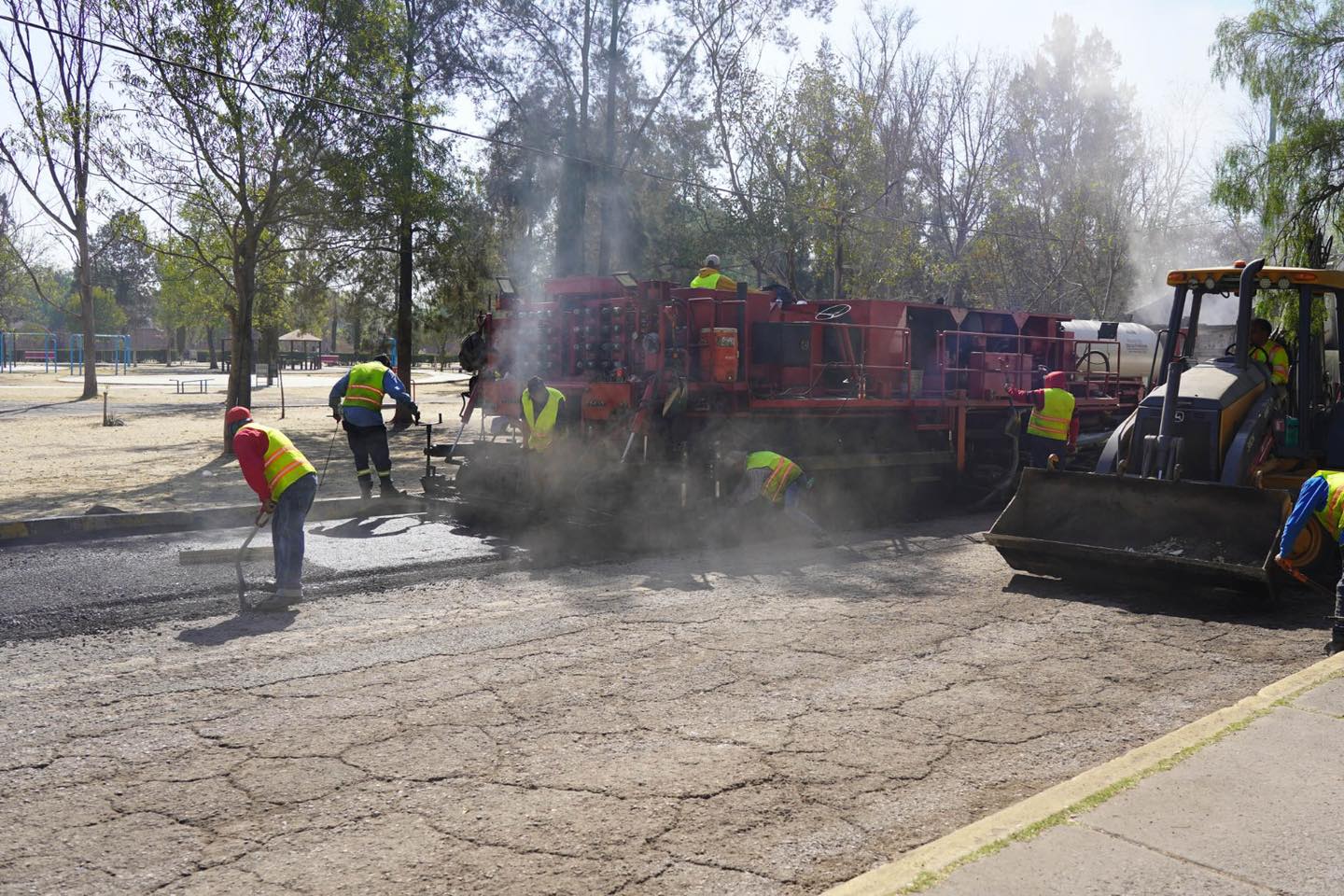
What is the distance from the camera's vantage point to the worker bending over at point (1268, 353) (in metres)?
8.45

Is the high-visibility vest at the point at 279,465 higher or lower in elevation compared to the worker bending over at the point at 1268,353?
lower

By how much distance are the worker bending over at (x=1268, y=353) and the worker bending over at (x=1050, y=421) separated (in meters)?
3.22

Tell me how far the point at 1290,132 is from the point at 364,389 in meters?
15.5

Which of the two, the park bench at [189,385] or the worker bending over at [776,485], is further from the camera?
the park bench at [189,385]

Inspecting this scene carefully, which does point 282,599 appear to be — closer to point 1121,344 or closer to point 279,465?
point 279,465

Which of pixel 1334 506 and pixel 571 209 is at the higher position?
pixel 571 209

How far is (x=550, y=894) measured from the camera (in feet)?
10.5

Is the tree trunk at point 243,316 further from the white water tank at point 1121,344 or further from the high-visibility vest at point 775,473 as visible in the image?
the white water tank at point 1121,344

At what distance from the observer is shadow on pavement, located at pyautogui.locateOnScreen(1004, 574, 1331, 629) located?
6.82 metres

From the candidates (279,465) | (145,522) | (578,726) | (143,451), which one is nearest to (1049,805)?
(578,726)

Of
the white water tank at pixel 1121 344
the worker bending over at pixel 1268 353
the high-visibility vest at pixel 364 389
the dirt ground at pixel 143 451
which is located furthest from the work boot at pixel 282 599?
the white water tank at pixel 1121 344

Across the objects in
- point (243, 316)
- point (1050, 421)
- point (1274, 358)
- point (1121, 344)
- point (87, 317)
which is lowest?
point (1050, 421)

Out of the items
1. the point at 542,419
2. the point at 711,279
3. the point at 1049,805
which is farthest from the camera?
the point at 711,279

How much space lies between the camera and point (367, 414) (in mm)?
11328
